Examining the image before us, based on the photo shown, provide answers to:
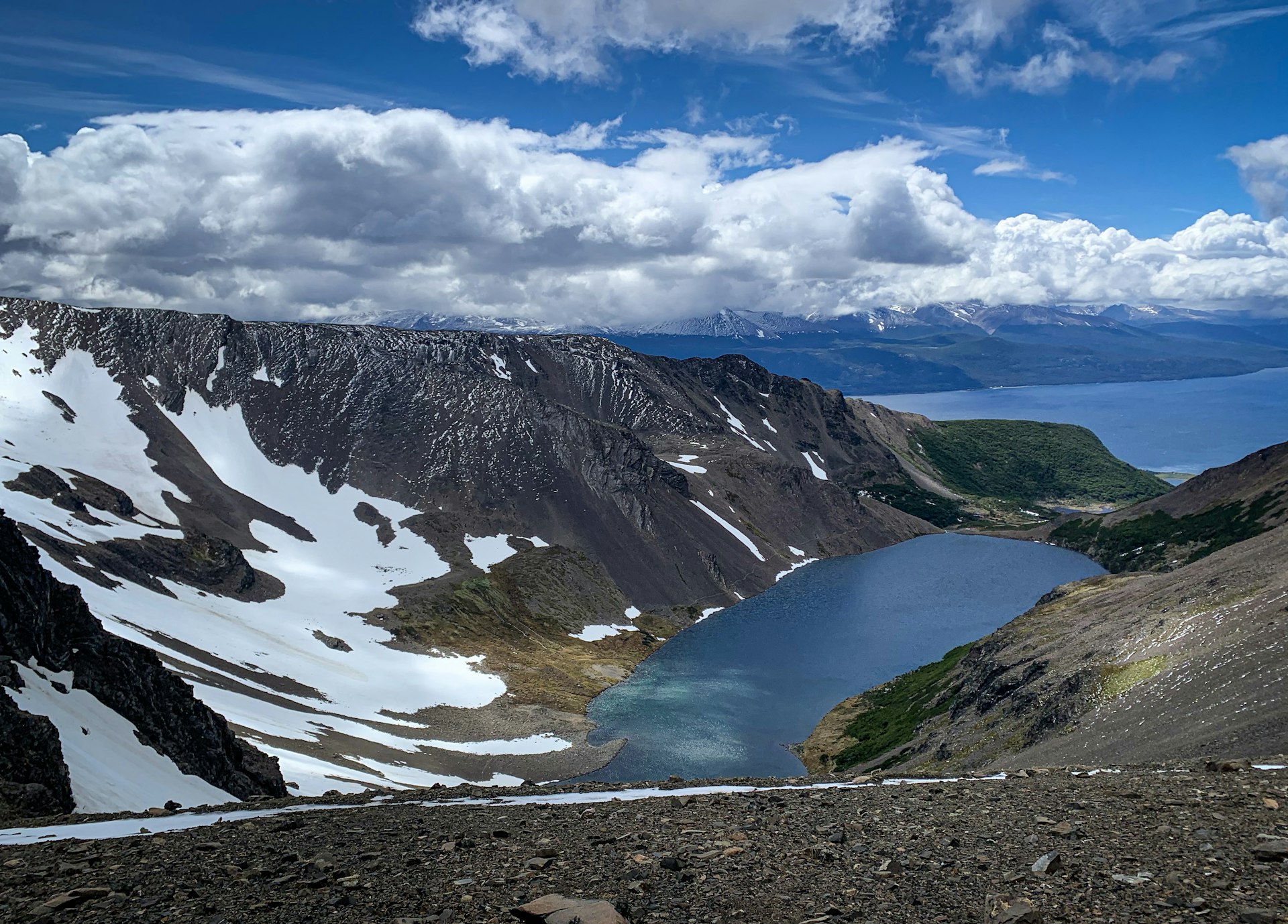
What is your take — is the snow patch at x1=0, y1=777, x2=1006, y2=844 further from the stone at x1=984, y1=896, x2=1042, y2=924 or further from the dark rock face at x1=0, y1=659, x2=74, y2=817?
the stone at x1=984, y1=896, x2=1042, y2=924

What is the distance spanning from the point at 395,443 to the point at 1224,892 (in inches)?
6244

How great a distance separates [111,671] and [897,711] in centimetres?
6864

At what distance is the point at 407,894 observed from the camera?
1521 cm

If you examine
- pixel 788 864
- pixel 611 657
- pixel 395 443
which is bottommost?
pixel 611 657

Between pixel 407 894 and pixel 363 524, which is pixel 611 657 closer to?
pixel 363 524

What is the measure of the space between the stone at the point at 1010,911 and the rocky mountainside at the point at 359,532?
48.5m

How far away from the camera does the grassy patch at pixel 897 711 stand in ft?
247

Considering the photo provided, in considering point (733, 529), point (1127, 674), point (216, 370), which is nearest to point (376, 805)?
point (1127, 674)

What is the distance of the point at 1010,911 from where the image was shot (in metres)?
13.0

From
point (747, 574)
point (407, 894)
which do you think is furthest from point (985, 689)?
point (747, 574)

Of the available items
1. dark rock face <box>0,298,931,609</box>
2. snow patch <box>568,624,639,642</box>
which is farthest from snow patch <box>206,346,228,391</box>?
snow patch <box>568,624,639,642</box>

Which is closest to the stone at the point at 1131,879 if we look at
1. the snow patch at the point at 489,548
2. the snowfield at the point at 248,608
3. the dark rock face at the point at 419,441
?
the snowfield at the point at 248,608

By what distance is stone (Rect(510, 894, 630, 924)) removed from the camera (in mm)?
13023

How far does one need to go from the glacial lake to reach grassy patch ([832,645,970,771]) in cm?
567
